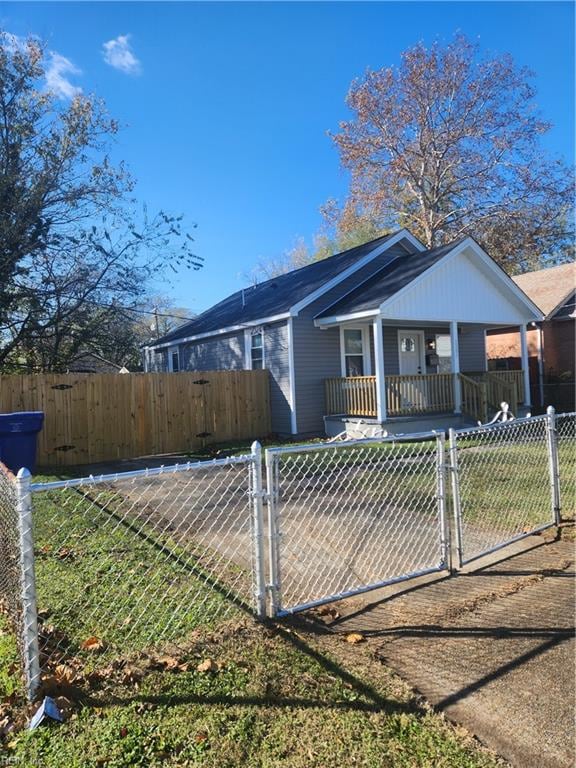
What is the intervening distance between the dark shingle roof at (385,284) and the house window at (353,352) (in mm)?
1069

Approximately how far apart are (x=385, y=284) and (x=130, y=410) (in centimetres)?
732

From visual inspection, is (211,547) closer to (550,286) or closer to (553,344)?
(553,344)

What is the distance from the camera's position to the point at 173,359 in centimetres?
2014

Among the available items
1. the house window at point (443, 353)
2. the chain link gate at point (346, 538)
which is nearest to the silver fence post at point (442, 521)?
the chain link gate at point (346, 538)

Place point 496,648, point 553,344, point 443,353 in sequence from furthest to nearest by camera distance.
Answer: point 553,344 → point 443,353 → point 496,648

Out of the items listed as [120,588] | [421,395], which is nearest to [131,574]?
[120,588]

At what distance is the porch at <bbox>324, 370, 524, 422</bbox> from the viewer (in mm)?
13219

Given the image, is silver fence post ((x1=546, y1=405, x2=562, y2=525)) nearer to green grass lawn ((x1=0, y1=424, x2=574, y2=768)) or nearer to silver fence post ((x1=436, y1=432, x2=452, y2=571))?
silver fence post ((x1=436, y1=432, x2=452, y2=571))

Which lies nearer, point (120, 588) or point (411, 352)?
point (120, 588)

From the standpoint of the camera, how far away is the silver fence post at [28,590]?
2.63 m

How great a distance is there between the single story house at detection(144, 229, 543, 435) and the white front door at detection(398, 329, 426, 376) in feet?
Result: 0.11

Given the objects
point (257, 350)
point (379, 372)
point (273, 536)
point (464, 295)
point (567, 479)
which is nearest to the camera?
point (273, 536)

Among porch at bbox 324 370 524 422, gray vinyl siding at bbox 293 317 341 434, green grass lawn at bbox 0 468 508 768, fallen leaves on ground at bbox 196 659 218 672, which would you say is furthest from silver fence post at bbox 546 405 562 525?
gray vinyl siding at bbox 293 317 341 434

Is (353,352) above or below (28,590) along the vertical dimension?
above
